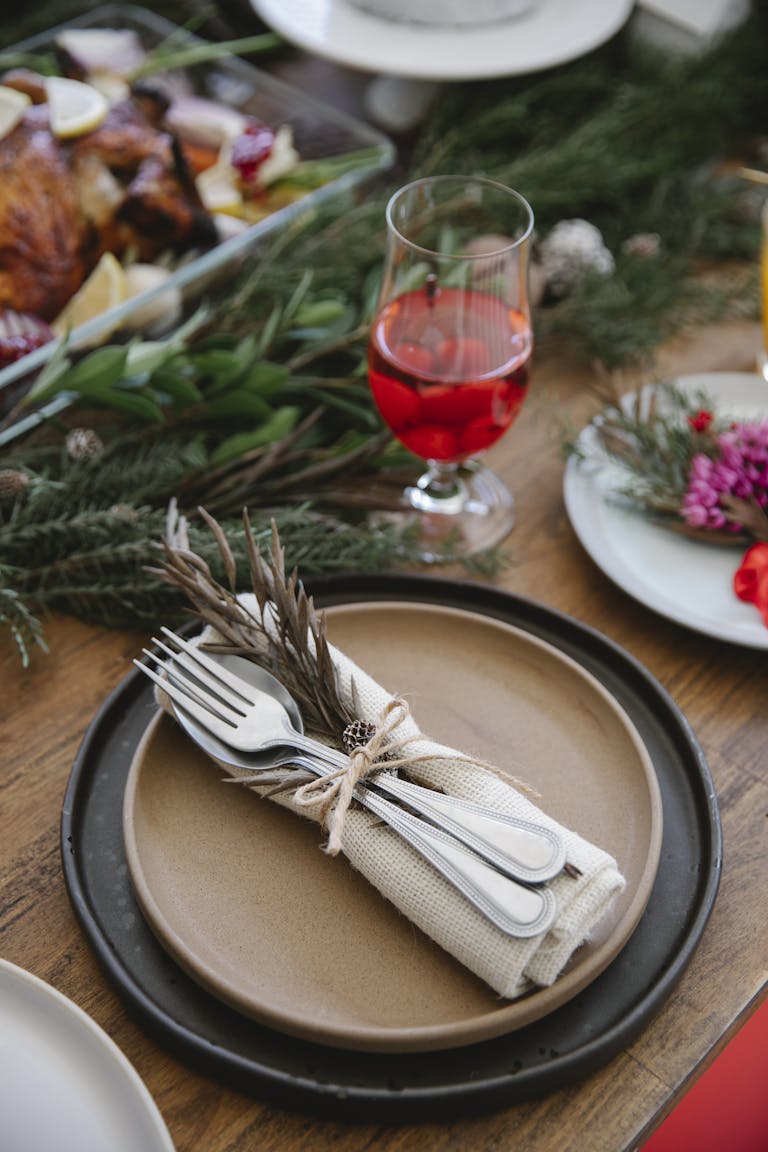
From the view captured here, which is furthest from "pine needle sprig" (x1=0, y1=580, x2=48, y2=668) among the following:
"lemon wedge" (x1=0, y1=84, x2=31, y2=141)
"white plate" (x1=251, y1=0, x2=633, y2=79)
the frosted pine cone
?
"white plate" (x1=251, y1=0, x2=633, y2=79)

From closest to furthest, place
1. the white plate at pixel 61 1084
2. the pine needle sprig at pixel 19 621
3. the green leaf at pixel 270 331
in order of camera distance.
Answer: the white plate at pixel 61 1084, the pine needle sprig at pixel 19 621, the green leaf at pixel 270 331

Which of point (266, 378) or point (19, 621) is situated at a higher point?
point (266, 378)

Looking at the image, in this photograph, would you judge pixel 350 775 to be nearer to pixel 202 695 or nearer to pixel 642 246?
pixel 202 695

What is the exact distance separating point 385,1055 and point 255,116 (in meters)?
1.20

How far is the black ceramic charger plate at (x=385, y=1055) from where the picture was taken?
58 centimetres

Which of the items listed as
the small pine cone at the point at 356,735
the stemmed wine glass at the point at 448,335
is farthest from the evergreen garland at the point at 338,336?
the small pine cone at the point at 356,735

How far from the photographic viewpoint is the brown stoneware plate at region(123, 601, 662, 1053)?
0.60 m

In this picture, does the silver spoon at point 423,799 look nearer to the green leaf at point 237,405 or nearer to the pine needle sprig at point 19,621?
the pine needle sprig at point 19,621

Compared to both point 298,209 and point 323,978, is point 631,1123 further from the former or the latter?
point 298,209

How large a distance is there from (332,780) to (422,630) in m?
0.21

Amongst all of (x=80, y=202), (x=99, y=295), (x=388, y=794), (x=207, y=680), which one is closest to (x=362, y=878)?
(x=388, y=794)

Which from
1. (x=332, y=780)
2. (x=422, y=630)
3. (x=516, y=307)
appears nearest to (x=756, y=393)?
(x=516, y=307)

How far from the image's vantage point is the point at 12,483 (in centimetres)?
89

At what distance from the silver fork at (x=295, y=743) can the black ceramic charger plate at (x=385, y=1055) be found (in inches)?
3.1
